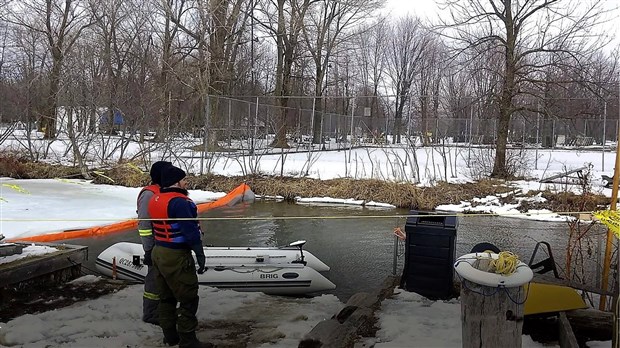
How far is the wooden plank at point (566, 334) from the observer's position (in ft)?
11.9

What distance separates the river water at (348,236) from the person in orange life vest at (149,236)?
118 inches

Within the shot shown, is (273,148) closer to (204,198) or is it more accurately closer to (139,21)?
(204,198)

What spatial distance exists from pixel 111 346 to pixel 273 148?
16.4m

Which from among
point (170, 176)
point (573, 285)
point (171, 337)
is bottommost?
point (171, 337)

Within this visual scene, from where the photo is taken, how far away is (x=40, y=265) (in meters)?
6.19

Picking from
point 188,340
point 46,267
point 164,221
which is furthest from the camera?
point 46,267

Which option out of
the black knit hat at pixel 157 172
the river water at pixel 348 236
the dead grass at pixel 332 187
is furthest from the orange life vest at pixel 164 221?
the dead grass at pixel 332 187

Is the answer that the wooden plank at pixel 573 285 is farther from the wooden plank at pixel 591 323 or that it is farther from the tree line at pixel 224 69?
the tree line at pixel 224 69

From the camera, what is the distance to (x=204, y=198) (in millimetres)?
16625

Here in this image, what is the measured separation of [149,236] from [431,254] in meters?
2.88

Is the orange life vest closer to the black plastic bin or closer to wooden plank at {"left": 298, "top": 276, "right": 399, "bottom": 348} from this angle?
wooden plank at {"left": 298, "top": 276, "right": 399, "bottom": 348}

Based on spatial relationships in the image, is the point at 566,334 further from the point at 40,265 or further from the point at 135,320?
the point at 40,265

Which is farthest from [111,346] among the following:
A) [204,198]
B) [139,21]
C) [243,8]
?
[139,21]

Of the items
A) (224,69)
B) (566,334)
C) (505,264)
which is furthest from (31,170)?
(505,264)
